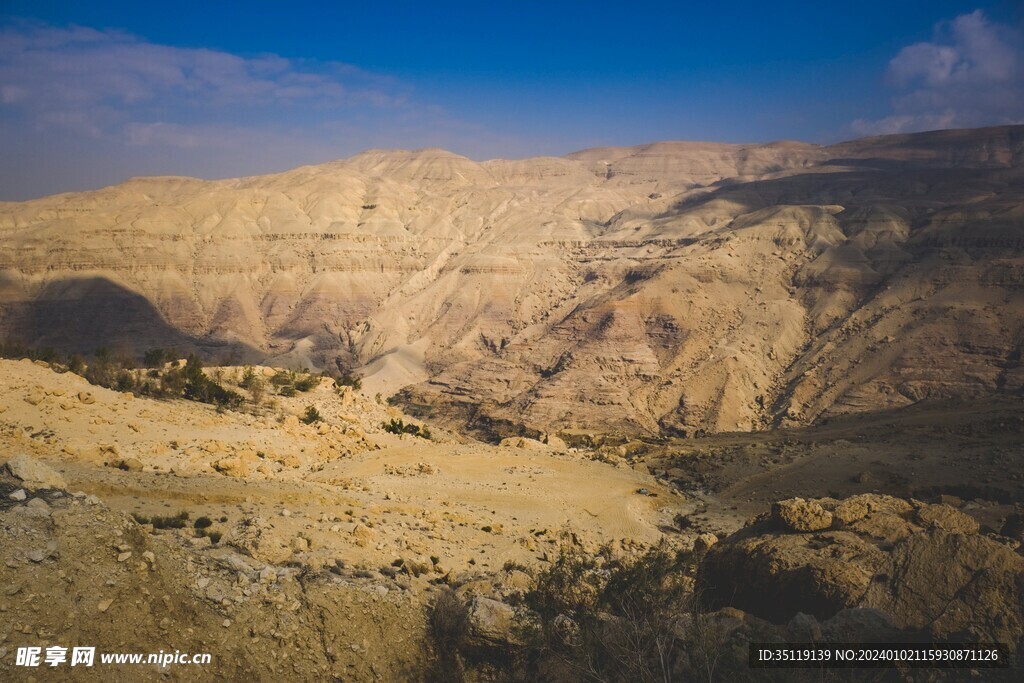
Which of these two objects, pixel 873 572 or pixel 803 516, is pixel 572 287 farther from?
pixel 873 572

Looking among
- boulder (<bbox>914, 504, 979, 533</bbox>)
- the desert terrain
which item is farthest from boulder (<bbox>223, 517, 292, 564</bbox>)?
boulder (<bbox>914, 504, 979, 533</bbox>)

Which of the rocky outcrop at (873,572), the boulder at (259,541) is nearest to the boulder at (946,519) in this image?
the rocky outcrop at (873,572)

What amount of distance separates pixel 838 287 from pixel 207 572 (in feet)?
248

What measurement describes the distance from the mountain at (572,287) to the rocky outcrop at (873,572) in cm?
4396

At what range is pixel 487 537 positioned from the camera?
17.1 m

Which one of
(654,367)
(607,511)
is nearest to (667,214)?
(654,367)

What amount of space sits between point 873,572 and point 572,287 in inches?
3459

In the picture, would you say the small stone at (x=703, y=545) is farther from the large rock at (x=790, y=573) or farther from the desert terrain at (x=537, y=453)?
the large rock at (x=790, y=573)

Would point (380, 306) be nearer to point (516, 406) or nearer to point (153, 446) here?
point (516, 406)

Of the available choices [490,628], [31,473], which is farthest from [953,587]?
[31,473]

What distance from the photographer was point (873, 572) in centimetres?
1150

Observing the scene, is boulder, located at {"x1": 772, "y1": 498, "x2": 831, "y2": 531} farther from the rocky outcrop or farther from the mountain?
the mountain

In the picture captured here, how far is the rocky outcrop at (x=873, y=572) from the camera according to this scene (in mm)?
9914

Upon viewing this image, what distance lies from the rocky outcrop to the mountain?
44.0 m
